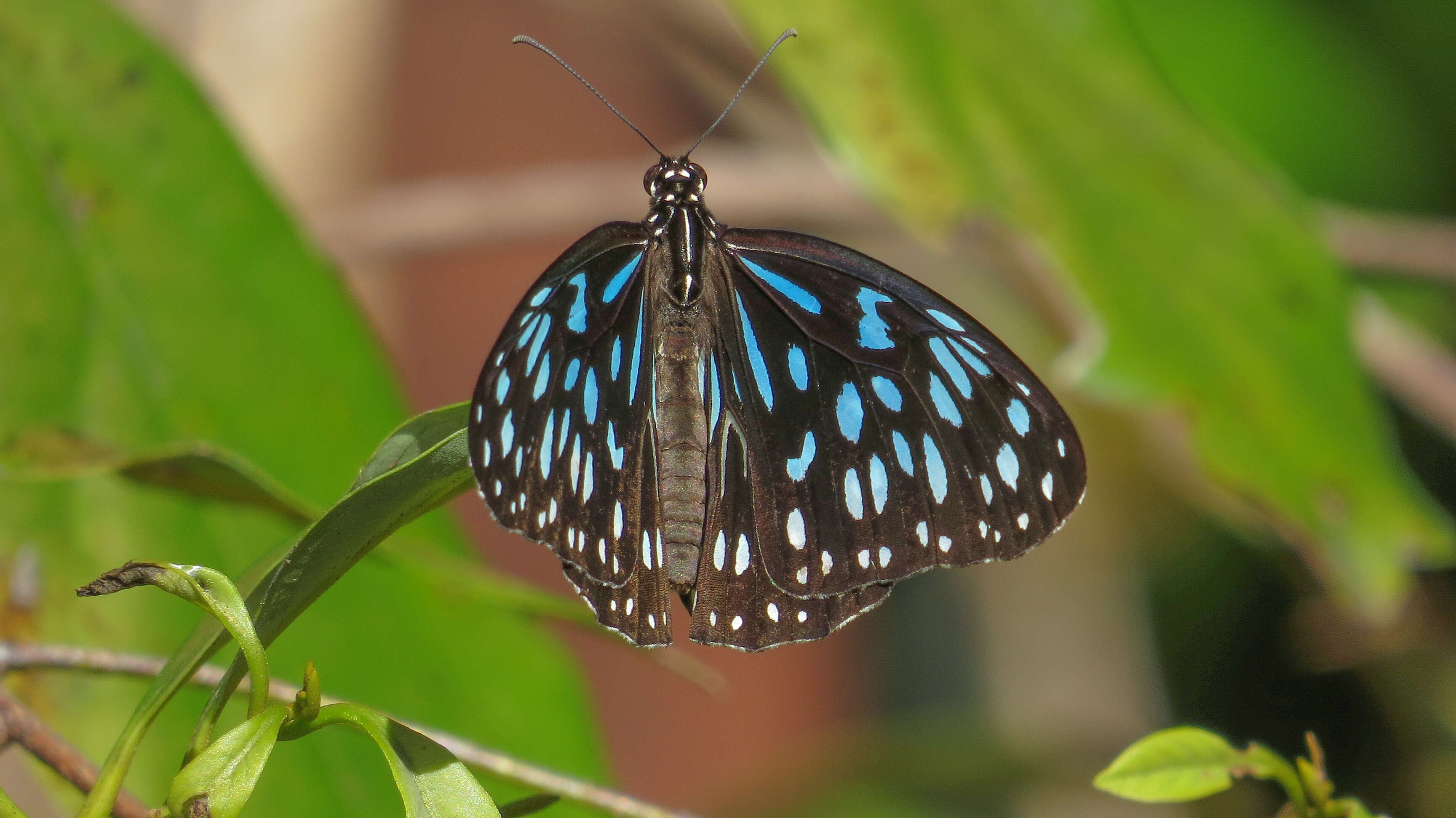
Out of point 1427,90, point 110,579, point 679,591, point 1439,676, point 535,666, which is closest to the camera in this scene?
point 110,579

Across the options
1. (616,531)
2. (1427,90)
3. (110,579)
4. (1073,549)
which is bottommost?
(110,579)

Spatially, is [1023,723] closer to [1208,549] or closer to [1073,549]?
[1073,549]

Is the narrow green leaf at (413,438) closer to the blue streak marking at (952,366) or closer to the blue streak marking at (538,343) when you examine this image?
the blue streak marking at (538,343)

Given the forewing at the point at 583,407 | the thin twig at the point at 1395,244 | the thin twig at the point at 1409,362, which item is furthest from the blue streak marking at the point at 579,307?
the thin twig at the point at 1395,244

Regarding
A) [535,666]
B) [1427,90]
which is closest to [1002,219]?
[535,666]

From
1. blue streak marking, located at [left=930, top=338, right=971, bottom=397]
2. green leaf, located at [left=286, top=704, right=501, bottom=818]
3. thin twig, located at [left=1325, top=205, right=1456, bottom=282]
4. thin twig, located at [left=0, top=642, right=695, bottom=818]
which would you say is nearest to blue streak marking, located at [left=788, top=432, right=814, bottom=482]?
blue streak marking, located at [left=930, top=338, right=971, bottom=397]

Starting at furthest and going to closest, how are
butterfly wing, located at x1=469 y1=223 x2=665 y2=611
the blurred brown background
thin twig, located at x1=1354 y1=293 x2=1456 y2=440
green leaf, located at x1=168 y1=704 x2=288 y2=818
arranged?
the blurred brown background
thin twig, located at x1=1354 y1=293 x2=1456 y2=440
butterfly wing, located at x1=469 y1=223 x2=665 y2=611
green leaf, located at x1=168 y1=704 x2=288 y2=818

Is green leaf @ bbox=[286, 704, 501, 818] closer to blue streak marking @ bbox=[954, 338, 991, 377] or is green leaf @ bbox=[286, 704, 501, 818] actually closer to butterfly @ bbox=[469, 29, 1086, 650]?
butterfly @ bbox=[469, 29, 1086, 650]
